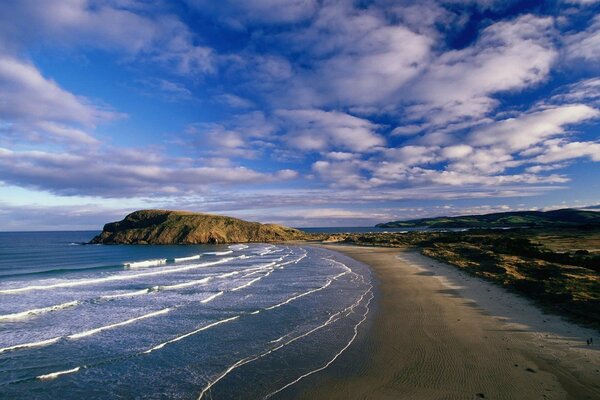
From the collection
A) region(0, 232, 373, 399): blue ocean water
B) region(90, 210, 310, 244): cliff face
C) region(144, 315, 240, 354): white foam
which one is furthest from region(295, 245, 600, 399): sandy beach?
region(90, 210, 310, 244): cliff face

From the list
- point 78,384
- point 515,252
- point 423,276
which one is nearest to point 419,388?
point 78,384

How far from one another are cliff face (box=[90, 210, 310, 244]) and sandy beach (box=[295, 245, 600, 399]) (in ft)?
281

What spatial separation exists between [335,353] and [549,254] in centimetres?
2753

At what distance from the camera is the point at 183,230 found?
95.3 m

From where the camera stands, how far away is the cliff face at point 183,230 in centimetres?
9400

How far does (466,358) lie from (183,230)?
9345 centimetres

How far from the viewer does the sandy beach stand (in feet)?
25.4

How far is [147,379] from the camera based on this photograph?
29.9 ft

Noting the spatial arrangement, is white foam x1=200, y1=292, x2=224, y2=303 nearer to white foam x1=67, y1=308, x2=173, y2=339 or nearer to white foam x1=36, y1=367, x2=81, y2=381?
white foam x1=67, y1=308, x2=173, y2=339

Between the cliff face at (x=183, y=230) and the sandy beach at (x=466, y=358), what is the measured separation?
85659mm

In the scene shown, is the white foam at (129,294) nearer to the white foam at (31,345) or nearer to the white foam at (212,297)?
the white foam at (212,297)

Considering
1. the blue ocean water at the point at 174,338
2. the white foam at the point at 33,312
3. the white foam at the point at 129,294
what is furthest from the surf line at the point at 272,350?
the white foam at the point at 129,294

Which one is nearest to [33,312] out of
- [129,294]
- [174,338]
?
[129,294]

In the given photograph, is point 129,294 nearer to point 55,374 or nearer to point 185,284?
point 185,284
